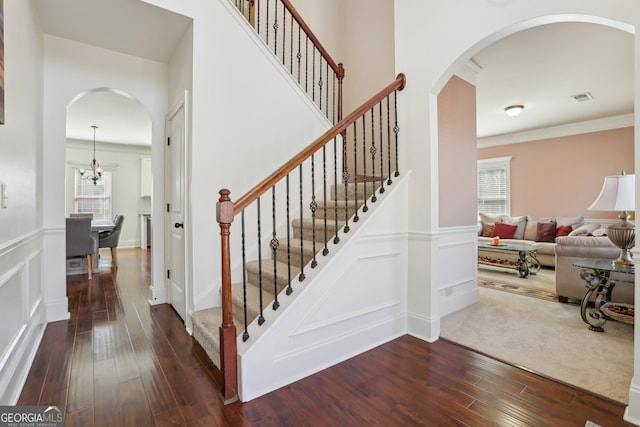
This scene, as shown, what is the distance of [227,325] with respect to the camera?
176 centimetres

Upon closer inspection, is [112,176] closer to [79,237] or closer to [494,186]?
[79,237]

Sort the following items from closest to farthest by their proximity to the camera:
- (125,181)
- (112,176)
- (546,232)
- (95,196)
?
(546,232) < (95,196) < (112,176) < (125,181)

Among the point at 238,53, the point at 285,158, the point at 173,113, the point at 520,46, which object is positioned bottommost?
the point at 285,158

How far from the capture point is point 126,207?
27.3 feet

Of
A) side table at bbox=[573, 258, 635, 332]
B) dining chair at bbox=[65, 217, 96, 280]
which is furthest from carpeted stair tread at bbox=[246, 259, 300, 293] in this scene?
dining chair at bbox=[65, 217, 96, 280]

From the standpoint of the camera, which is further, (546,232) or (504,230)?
(504,230)

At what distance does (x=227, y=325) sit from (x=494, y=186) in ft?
25.5

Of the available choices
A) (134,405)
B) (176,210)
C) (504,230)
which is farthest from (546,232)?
(134,405)

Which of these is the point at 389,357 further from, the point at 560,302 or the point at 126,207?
the point at 126,207

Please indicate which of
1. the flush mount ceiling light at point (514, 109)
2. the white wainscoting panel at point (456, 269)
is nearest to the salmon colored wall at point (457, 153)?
the white wainscoting panel at point (456, 269)

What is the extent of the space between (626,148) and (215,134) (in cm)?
730

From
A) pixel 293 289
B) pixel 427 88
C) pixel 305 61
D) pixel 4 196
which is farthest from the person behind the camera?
pixel 305 61

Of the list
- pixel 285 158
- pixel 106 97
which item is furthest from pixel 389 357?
pixel 106 97

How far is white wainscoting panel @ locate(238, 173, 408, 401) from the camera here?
6.04 ft
